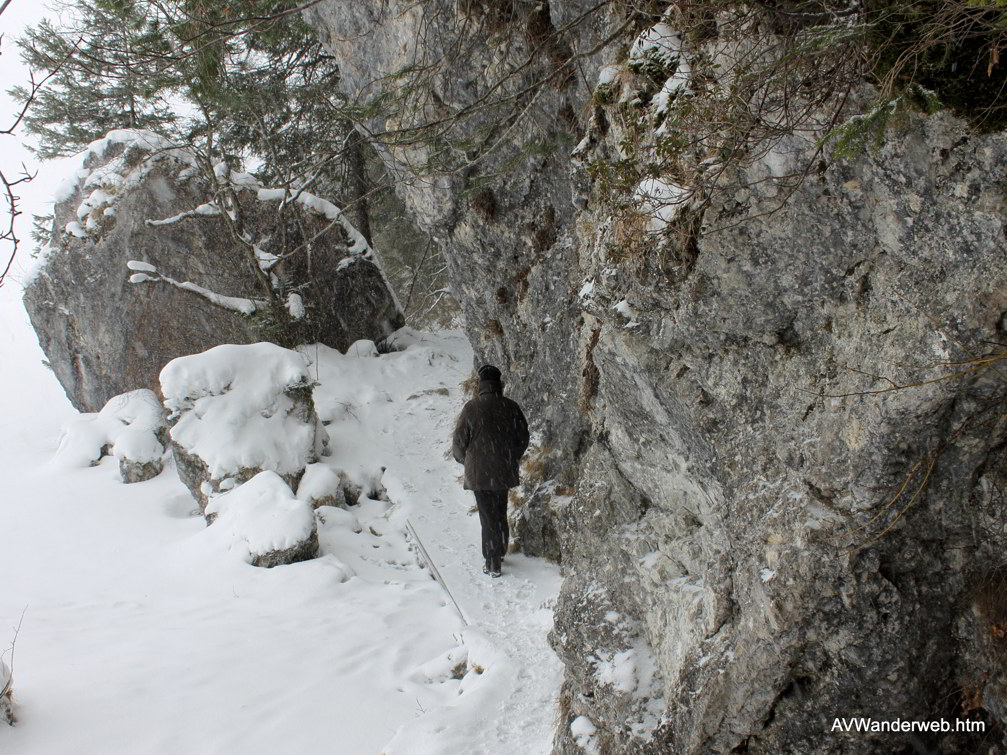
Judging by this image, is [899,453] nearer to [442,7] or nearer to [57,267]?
[442,7]

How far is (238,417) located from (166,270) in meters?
4.44

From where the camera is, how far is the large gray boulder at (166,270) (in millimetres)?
11961

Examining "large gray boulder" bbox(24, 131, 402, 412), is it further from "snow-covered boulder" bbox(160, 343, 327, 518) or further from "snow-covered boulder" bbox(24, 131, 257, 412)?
"snow-covered boulder" bbox(160, 343, 327, 518)

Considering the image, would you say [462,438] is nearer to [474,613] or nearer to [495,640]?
[474,613]

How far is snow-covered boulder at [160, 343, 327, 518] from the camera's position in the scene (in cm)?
898

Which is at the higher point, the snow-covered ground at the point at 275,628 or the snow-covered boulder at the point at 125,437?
the snow-covered boulder at the point at 125,437

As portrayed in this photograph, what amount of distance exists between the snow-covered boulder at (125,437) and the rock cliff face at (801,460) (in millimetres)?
8634

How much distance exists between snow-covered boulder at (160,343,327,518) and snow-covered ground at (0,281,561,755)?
2.28ft

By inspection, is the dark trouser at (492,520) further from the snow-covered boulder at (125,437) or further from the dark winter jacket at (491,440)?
the snow-covered boulder at (125,437)

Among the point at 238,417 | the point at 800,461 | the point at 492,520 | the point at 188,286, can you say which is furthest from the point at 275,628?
the point at 188,286

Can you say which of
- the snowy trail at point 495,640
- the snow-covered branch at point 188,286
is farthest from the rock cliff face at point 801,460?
the snow-covered branch at point 188,286

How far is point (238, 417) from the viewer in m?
9.33

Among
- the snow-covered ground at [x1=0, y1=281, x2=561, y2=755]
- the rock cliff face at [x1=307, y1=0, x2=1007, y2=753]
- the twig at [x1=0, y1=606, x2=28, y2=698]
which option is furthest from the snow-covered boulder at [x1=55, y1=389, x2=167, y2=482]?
the rock cliff face at [x1=307, y1=0, x2=1007, y2=753]

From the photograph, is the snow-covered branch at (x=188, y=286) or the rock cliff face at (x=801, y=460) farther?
the snow-covered branch at (x=188, y=286)
